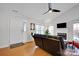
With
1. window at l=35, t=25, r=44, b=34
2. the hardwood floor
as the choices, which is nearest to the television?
window at l=35, t=25, r=44, b=34

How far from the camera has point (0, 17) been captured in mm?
5230

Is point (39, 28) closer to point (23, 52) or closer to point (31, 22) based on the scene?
point (31, 22)

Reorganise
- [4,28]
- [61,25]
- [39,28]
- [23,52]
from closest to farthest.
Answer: [23,52]
[4,28]
[39,28]
[61,25]

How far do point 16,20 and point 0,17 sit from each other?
4.42 ft

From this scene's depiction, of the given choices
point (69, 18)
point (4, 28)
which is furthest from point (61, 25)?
point (4, 28)

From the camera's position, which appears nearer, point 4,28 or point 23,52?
point 23,52

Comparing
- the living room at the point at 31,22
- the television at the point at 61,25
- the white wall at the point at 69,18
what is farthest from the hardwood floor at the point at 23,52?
the television at the point at 61,25

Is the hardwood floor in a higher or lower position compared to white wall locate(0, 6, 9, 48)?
lower

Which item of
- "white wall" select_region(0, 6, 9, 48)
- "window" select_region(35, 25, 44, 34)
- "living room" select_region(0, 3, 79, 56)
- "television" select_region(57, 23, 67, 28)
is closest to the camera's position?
"white wall" select_region(0, 6, 9, 48)

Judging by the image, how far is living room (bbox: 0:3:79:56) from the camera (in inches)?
213

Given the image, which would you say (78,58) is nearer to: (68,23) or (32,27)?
(68,23)

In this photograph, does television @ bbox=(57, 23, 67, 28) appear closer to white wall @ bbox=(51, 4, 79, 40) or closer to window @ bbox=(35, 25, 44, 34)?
white wall @ bbox=(51, 4, 79, 40)

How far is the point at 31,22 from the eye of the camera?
746 centimetres

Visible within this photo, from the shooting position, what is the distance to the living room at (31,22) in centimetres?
540
